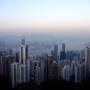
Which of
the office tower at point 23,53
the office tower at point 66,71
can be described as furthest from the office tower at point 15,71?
the office tower at point 66,71

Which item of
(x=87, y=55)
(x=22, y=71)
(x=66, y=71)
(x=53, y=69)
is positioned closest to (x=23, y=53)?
(x=22, y=71)

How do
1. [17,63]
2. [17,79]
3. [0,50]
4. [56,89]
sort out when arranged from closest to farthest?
1. [56,89]
2. [17,79]
3. [17,63]
4. [0,50]

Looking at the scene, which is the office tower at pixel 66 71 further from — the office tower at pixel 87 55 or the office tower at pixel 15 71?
the office tower at pixel 15 71

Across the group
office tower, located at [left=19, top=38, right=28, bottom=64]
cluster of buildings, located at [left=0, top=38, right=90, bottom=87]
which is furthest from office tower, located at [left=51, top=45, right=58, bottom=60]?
office tower, located at [left=19, top=38, right=28, bottom=64]

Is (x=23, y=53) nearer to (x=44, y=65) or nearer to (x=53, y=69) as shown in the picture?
(x=44, y=65)

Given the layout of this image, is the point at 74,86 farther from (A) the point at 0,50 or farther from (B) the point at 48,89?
(A) the point at 0,50

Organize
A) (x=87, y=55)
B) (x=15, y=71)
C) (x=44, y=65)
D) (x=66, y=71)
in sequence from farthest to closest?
(x=87, y=55), (x=44, y=65), (x=66, y=71), (x=15, y=71)

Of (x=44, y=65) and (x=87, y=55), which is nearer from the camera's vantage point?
(x=44, y=65)

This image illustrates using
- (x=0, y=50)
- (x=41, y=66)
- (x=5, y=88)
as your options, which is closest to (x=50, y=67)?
(x=41, y=66)

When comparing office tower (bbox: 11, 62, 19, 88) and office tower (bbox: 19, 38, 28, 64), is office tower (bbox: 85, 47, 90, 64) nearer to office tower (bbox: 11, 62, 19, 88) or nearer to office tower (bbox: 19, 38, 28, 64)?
office tower (bbox: 19, 38, 28, 64)
